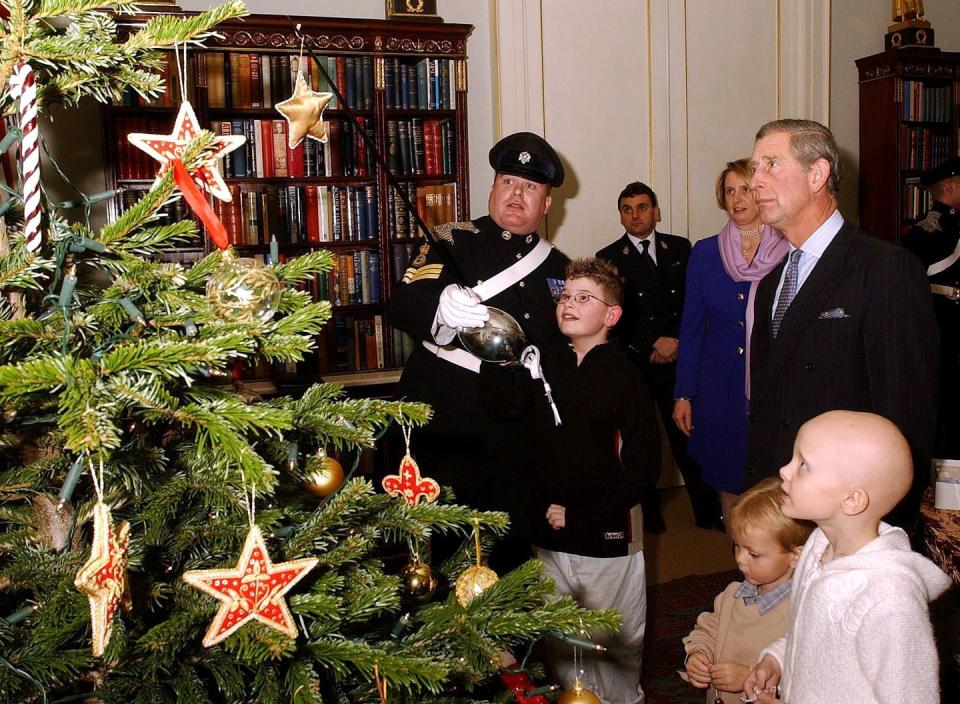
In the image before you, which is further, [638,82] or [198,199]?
[638,82]

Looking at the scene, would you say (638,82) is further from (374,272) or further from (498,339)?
(498,339)

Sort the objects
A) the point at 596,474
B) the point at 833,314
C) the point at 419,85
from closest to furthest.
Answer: the point at 833,314, the point at 596,474, the point at 419,85

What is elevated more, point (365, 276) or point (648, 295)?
point (365, 276)

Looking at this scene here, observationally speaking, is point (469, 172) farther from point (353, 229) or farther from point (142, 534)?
point (142, 534)

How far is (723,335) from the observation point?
2.93m

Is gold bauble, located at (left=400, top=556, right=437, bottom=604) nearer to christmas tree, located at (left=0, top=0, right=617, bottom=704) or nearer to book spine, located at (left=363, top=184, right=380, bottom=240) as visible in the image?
christmas tree, located at (left=0, top=0, right=617, bottom=704)

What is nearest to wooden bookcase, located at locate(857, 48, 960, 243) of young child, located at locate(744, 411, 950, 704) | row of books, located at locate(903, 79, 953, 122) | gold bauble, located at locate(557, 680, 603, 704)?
row of books, located at locate(903, 79, 953, 122)

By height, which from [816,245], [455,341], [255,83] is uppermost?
[255,83]

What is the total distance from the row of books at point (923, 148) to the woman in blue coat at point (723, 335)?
245cm

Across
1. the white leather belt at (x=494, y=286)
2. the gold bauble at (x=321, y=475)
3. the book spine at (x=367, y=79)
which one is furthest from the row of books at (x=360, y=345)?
the gold bauble at (x=321, y=475)

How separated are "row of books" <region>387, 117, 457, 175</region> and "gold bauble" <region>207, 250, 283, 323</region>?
3.34 meters

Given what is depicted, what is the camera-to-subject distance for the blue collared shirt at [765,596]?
163cm

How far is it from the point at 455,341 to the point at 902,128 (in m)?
3.61

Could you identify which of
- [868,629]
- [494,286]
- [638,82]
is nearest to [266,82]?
[638,82]
